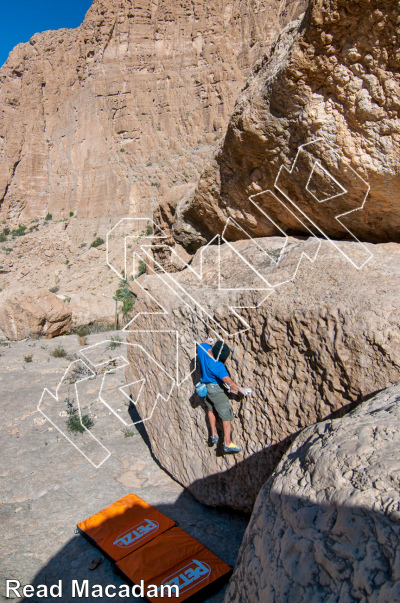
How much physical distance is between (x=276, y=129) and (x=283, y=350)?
1.82 meters

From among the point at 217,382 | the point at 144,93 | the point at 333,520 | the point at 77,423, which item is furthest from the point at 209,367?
the point at 144,93

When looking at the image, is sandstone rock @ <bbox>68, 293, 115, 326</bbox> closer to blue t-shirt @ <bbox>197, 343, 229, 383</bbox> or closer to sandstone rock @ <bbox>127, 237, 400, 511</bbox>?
sandstone rock @ <bbox>127, 237, 400, 511</bbox>

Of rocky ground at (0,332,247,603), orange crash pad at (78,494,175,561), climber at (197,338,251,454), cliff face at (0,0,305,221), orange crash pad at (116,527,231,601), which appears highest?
cliff face at (0,0,305,221)

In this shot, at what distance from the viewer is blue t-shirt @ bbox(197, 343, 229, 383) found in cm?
301

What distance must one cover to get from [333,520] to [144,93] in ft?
92.7

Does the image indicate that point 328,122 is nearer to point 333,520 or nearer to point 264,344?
point 264,344

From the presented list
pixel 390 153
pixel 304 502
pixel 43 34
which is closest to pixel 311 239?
pixel 390 153

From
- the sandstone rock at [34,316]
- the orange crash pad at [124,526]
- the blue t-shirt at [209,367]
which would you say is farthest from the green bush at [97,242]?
the blue t-shirt at [209,367]

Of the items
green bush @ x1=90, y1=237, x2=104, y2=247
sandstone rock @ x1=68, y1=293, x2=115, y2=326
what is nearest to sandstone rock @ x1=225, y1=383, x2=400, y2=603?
sandstone rock @ x1=68, y1=293, x2=115, y2=326

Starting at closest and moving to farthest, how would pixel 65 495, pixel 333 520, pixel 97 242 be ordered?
pixel 333 520, pixel 65 495, pixel 97 242

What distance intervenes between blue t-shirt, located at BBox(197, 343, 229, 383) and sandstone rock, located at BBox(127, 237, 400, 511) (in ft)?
0.40

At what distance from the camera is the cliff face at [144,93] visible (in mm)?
24453

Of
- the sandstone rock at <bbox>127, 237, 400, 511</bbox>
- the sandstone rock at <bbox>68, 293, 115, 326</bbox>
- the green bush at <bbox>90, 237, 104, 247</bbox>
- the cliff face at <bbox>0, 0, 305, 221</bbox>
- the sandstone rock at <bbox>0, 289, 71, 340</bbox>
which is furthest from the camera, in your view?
the green bush at <bbox>90, 237, 104, 247</bbox>

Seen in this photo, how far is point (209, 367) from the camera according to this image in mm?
3037
